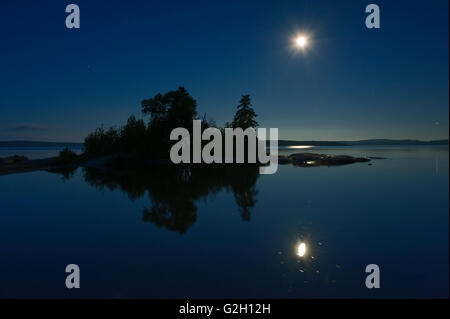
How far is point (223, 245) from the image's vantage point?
7438 millimetres

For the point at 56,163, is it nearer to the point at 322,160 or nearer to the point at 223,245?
the point at 223,245

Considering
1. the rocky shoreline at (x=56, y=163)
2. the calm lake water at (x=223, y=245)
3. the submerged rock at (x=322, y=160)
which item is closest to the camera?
the calm lake water at (x=223, y=245)

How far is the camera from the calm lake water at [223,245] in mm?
5336

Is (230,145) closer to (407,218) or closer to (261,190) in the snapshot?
(261,190)

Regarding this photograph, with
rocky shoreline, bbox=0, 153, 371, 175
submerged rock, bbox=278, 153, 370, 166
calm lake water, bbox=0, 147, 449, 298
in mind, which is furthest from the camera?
submerged rock, bbox=278, 153, 370, 166

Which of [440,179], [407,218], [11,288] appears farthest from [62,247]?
[440,179]

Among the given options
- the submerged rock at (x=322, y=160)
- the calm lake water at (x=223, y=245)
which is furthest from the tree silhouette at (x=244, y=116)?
the calm lake water at (x=223, y=245)

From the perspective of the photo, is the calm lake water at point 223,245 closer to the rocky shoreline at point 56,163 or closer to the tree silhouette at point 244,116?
the rocky shoreline at point 56,163

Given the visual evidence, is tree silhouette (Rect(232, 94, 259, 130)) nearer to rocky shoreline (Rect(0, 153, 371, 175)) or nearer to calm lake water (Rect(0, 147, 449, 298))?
rocky shoreline (Rect(0, 153, 371, 175))

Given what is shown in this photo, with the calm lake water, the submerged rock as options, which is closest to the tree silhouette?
the submerged rock

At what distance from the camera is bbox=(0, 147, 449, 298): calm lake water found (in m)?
5.34

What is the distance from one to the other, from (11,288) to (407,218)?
13.4m

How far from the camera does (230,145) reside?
4828cm

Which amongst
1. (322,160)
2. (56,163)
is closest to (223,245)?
(322,160)
